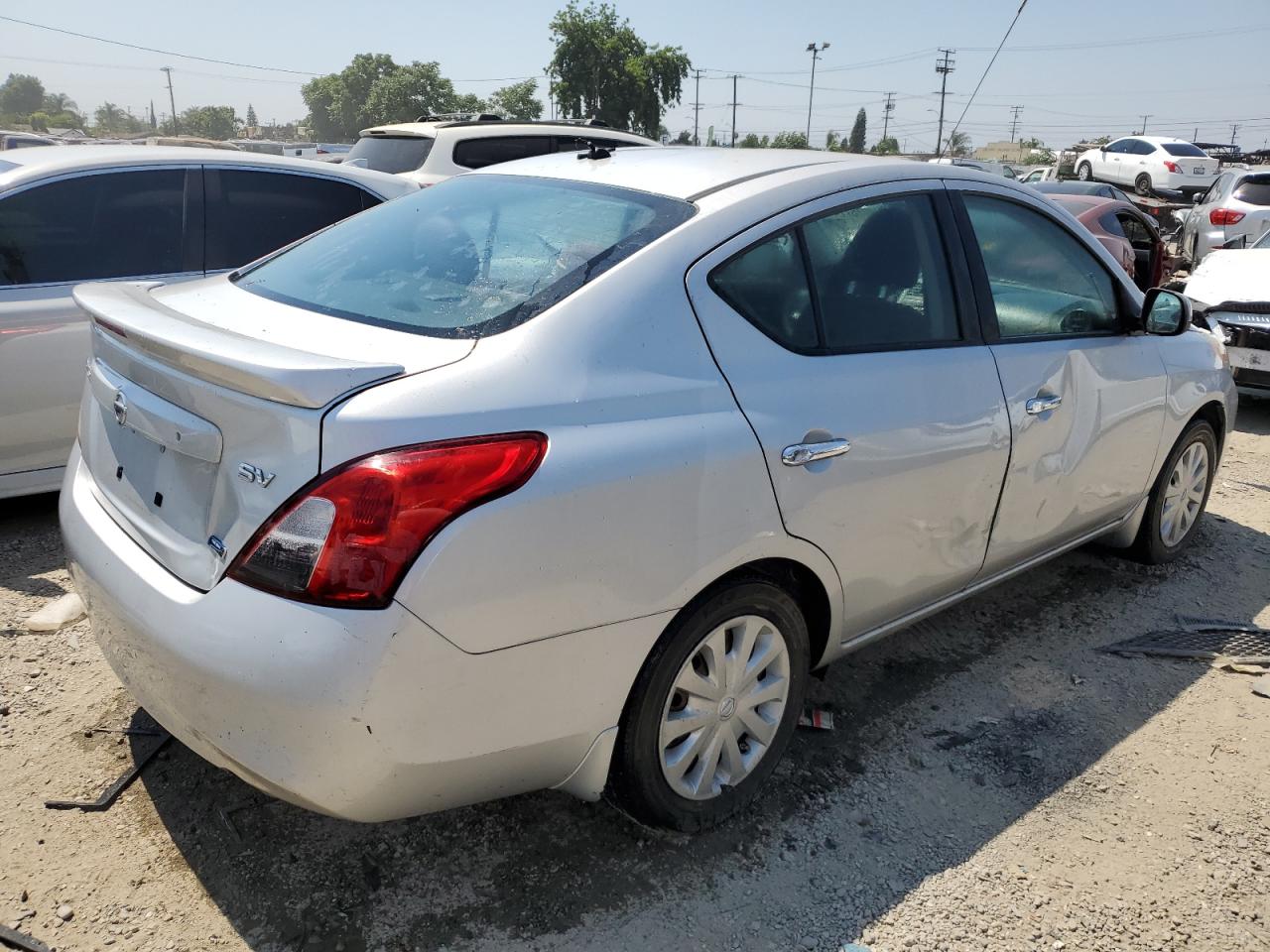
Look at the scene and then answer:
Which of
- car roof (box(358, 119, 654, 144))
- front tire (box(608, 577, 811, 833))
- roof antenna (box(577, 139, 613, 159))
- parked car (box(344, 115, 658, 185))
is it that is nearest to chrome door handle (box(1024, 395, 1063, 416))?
front tire (box(608, 577, 811, 833))

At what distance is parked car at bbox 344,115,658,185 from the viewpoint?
356 inches

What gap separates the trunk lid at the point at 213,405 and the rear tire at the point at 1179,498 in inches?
132

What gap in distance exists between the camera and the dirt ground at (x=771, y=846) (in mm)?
2252

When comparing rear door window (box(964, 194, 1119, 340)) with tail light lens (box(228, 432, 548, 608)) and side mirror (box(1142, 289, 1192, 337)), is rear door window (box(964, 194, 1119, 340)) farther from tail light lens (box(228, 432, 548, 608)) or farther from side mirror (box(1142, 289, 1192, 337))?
tail light lens (box(228, 432, 548, 608))

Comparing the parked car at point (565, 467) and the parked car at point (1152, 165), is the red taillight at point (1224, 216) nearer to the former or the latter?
the parked car at point (1152, 165)

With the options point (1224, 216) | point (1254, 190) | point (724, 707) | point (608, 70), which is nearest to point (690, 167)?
point (724, 707)

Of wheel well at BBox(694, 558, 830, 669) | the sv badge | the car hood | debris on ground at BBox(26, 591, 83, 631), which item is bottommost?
debris on ground at BBox(26, 591, 83, 631)

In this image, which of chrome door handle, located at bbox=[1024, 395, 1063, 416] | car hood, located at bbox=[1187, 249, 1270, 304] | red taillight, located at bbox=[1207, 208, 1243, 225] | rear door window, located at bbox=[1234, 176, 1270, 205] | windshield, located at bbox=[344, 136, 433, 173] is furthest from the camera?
rear door window, located at bbox=[1234, 176, 1270, 205]

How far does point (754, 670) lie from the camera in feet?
8.29

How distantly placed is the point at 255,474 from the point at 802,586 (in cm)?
143

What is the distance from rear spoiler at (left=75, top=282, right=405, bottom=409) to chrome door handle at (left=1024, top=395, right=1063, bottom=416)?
2050 millimetres

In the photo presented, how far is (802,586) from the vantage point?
2.66 m

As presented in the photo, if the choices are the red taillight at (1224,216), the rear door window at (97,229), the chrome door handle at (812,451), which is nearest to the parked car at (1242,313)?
the chrome door handle at (812,451)

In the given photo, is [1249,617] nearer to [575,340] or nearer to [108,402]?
[575,340]
